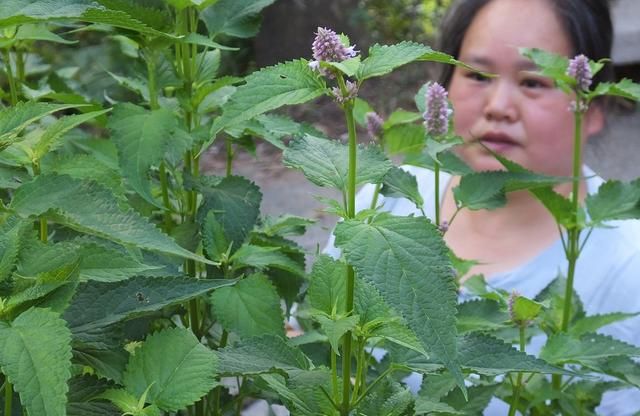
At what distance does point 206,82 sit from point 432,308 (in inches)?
17.4

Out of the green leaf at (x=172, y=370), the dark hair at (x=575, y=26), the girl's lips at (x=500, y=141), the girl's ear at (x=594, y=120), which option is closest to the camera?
the green leaf at (x=172, y=370)

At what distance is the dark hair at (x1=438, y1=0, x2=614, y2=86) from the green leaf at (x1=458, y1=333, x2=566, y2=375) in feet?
4.19

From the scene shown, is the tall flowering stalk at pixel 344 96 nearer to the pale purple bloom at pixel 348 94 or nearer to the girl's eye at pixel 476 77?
the pale purple bloom at pixel 348 94

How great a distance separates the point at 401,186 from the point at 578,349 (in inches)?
9.0

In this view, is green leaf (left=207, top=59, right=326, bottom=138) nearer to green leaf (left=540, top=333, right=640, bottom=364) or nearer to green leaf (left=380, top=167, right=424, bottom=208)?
green leaf (left=380, top=167, right=424, bottom=208)

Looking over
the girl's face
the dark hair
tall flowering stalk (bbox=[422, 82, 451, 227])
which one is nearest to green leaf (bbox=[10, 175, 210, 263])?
tall flowering stalk (bbox=[422, 82, 451, 227])

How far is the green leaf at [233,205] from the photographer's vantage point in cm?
85

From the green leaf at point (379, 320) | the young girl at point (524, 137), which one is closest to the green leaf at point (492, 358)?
the green leaf at point (379, 320)

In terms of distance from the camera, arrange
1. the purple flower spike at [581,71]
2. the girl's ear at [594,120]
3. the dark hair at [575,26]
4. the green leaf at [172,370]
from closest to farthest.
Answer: the green leaf at [172,370] → the purple flower spike at [581,71] → the dark hair at [575,26] → the girl's ear at [594,120]

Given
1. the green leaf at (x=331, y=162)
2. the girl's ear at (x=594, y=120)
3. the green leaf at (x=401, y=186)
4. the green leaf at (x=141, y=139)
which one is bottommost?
the girl's ear at (x=594, y=120)

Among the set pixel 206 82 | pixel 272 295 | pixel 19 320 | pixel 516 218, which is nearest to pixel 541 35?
pixel 516 218

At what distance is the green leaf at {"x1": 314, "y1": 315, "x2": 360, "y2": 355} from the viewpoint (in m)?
0.63

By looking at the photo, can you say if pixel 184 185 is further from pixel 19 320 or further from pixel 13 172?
pixel 19 320

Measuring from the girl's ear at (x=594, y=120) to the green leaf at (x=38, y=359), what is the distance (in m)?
1.65
